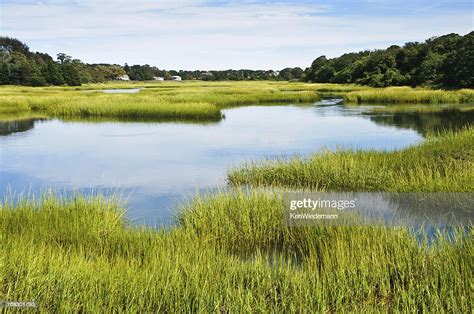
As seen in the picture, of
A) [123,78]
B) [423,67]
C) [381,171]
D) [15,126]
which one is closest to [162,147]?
[381,171]

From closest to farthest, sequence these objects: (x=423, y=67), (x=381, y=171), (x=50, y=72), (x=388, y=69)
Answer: (x=381, y=171) → (x=423, y=67) → (x=388, y=69) → (x=50, y=72)

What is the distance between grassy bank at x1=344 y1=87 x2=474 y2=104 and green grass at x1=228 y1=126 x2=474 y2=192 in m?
25.7

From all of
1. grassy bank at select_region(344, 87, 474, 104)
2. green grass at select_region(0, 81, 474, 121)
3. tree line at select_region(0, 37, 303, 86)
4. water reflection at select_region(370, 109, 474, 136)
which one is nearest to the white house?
tree line at select_region(0, 37, 303, 86)

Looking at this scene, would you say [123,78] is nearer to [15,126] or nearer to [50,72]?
[50,72]

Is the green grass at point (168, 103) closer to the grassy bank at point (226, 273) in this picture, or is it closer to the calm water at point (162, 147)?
the calm water at point (162, 147)

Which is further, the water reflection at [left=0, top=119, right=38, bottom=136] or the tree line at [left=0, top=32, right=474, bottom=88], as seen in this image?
the tree line at [left=0, top=32, right=474, bottom=88]

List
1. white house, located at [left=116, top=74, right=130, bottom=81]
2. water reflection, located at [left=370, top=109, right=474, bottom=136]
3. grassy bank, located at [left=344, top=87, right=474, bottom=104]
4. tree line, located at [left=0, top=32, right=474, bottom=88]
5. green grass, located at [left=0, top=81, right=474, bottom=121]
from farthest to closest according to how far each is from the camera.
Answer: white house, located at [left=116, top=74, right=130, bottom=81], tree line, located at [left=0, top=32, right=474, bottom=88], grassy bank, located at [left=344, top=87, right=474, bottom=104], green grass, located at [left=0, top=81, right=474, bottom=121], water reflection, located at [left=370, top=109, right=474, bottom=136]

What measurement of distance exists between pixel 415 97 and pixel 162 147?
2634 centimetres

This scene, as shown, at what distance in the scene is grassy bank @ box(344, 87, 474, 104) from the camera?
116 feet

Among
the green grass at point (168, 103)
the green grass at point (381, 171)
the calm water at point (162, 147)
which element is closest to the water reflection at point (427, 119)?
the calm water at point (162, 147)

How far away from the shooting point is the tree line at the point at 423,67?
41844 millimetres

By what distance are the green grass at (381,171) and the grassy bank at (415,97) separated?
84.3ft

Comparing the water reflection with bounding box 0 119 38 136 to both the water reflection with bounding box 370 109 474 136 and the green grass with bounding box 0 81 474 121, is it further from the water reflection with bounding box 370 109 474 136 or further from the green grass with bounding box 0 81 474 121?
the water reflection with bounding box 370 109 474 136

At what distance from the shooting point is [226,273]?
5.06 metres
